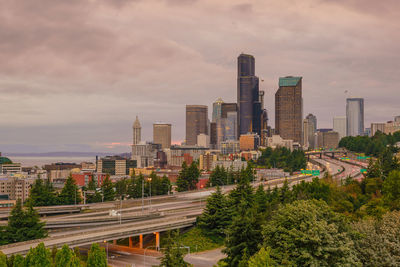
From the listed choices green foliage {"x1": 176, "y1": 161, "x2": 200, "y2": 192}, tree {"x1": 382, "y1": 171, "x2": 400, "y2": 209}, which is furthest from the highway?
tree {"x1": 382, "y1": 171, "x2": 400, "y2": 209}

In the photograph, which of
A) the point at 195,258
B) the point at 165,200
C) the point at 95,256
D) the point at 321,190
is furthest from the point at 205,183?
the point at 95,256

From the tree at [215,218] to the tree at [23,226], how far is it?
26173 mm

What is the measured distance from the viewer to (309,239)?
33969mm

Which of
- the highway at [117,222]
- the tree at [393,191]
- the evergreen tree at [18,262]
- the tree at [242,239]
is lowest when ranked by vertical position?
the highway at [117,222]

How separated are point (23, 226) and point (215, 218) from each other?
30.8 meters

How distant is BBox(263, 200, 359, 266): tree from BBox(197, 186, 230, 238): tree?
99.4 feet

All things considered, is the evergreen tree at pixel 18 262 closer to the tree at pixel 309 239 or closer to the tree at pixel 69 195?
the tree at pixel 309 239

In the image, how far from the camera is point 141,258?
57.8 m

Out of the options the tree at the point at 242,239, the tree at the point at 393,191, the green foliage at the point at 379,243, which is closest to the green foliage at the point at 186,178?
the tree at the point at 393,191

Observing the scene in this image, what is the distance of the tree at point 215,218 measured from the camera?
67.1 metres

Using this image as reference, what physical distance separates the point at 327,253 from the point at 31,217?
147 ft

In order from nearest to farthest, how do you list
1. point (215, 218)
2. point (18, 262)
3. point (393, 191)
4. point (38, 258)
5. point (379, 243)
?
point (379, 243) < point (38, 258) < point (18, 262) < point (393, 191) < point (215, 218)

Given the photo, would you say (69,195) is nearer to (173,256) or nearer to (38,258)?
(38,258)

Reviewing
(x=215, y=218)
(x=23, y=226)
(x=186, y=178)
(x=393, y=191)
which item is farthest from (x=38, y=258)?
(x=186, y=178)
